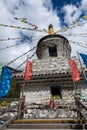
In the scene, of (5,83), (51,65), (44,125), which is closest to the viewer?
(44,125)

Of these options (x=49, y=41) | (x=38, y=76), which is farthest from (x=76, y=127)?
(x=49, y=41)

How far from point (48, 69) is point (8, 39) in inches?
206

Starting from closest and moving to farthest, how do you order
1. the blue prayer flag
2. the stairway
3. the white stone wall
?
1. the stairway
2. the blue prayer flag
3. the white stone wall

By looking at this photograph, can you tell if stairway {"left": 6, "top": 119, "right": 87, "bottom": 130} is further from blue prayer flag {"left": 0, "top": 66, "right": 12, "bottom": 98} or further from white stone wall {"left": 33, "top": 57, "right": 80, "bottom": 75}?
white stone wall {"left": 33, "top": 57, "right": 80, "bottom": 75}

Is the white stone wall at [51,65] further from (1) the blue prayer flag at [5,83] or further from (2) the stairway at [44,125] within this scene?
(2) the stairway at [44,125]

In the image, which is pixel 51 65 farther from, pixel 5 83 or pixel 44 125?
pixel 44 125

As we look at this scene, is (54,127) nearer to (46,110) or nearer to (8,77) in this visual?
(8,77)

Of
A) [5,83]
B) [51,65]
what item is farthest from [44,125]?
[51,65]

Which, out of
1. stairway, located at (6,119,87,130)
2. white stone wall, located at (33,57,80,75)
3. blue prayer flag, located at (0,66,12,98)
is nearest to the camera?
stairway, located at (6,119,87,130)

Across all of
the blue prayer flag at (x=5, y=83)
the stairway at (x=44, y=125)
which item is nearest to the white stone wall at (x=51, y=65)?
the blue prayer flag at (x=5, y=83)

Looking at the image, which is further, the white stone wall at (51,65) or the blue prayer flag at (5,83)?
the white stone wall at (51,65)

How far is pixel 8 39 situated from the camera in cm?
1847

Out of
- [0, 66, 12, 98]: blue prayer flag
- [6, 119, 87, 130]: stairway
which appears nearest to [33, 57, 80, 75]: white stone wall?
[0, 66, 12, 98]: blue prayer flag

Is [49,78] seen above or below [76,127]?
above
